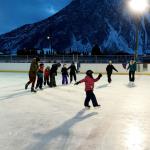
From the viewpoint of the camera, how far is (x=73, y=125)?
7492mm

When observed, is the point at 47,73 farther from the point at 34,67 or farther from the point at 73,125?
the point at 73,125

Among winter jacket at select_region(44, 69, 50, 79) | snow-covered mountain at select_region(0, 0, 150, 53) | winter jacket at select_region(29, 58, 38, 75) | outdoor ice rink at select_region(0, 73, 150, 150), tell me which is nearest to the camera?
outdoor ice rink at select_region(0, 73, 150, 150)

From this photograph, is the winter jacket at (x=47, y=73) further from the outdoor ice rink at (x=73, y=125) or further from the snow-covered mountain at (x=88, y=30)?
the snow-covered mountain at (x=88, y=30)

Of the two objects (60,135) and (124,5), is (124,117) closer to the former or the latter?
(60,135)

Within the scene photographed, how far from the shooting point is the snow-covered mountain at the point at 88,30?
149000 millimetres

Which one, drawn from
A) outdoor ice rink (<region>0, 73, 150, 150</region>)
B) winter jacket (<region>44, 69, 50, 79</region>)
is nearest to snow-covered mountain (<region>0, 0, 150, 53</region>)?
winter jacket (<region>44, 69, 50, 79</region>)

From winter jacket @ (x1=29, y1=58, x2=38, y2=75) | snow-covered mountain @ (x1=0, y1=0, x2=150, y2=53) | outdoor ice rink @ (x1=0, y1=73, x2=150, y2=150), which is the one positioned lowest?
outdoor ice rink @ (x1=0, y1=73, x2=150, y2=150)

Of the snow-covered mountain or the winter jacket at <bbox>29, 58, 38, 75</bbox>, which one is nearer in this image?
the winter jacket at <bbox>29, 58, 38, 75</bbox>

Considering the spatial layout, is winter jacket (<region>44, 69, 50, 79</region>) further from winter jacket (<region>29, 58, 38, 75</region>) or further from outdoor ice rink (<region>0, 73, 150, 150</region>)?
outdoor ice rink (<region>0, 73, 150, 150</region>)

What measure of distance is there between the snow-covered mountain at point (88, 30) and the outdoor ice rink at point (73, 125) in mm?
133007

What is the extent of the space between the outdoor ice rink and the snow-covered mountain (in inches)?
5237

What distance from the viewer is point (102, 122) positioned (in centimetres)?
782

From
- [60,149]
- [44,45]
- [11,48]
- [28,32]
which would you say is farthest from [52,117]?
[28,32]

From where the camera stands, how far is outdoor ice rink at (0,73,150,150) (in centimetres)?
585
